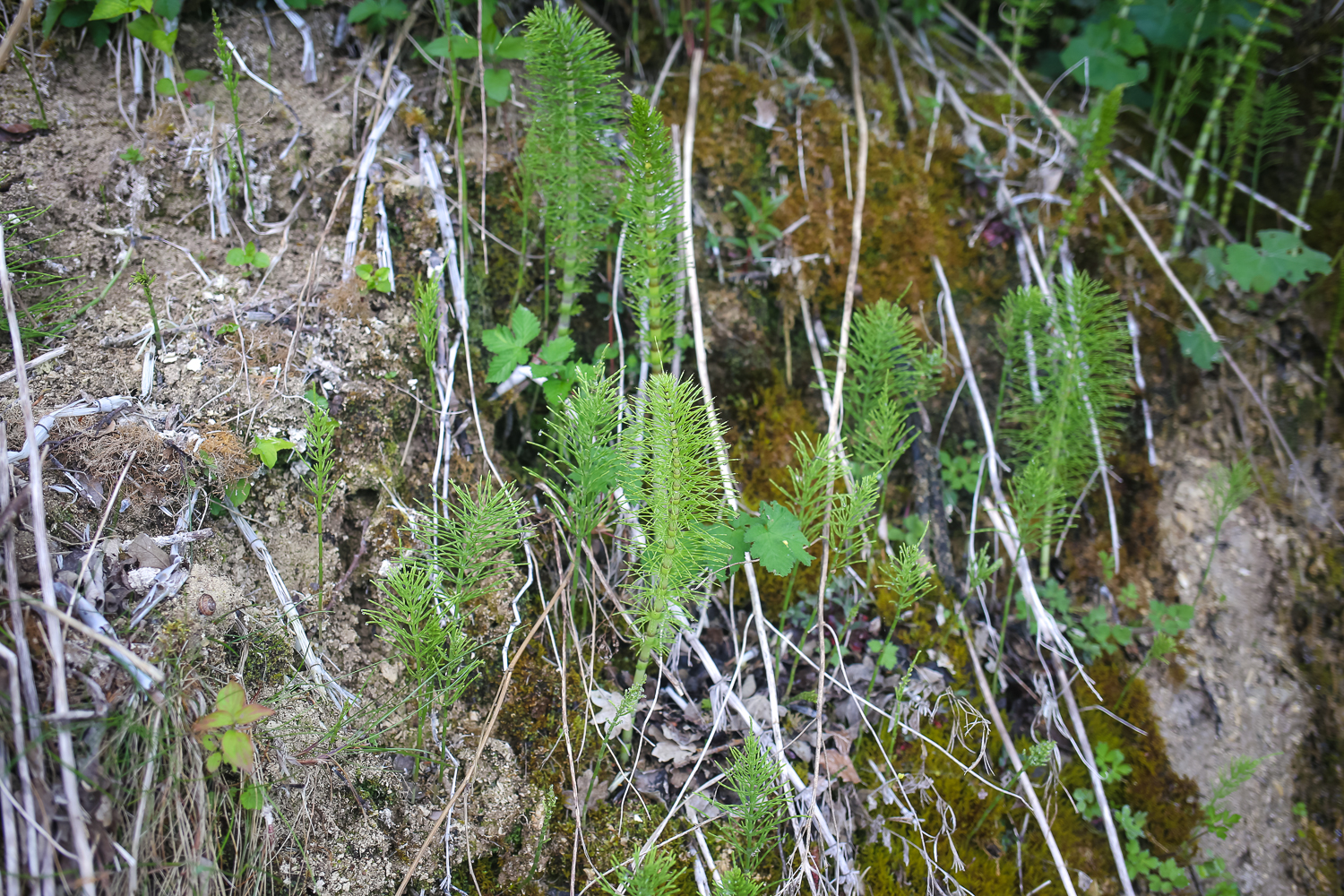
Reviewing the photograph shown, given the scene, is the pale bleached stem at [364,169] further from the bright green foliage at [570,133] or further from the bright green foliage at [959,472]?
the bright green foliage at [959,472]

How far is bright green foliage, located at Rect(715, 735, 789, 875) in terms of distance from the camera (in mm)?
1634

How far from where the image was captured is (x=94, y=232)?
204 centimetres

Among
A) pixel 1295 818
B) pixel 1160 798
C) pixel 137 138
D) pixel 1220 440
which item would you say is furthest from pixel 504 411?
pixel 1295 818

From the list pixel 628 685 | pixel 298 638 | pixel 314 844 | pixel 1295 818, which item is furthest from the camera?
pixel 1295 818

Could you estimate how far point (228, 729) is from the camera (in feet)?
4.70

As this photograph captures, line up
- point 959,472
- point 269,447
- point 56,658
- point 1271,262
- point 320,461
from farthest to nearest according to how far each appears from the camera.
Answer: point 1271,262
point 959,472
point 269,447
point 320,461
point 56,658

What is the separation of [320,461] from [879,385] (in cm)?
167

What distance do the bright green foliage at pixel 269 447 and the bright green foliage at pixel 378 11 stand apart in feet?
5.01

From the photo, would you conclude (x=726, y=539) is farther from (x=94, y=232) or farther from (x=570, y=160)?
(x=94, y=232)

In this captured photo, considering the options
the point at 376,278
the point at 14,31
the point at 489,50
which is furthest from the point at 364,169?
the point at 14,31

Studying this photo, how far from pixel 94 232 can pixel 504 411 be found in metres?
1.27

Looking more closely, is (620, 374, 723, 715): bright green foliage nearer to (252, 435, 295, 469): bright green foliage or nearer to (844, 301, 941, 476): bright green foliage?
(844, 301, 941, 476): bright green foliage

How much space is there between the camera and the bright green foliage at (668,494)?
5.00 ft

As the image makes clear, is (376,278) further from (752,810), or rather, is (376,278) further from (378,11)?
(752,810)
